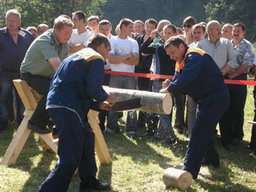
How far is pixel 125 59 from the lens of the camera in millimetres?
7355

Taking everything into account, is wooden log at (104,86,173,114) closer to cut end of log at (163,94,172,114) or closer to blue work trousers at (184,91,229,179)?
cut end of log at (163,94,172,114)

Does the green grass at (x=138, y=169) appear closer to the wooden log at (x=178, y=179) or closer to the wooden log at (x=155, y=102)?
the wooden log at (x=178, y=179)

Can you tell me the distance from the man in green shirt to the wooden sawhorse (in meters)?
0.11

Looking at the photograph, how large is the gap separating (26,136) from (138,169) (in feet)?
5.24

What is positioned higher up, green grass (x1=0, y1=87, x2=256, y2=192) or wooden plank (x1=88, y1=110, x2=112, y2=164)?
wooden plank (x1=88, y1=110, x2=112, y2=164)

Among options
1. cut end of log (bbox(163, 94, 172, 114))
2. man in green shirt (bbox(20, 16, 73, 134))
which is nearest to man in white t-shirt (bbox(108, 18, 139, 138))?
man in green shirt (bbox(20, 16, 73, 134))

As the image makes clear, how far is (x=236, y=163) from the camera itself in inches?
234

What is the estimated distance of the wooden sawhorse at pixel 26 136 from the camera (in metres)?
5.52

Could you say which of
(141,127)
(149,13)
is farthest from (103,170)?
(149,13)

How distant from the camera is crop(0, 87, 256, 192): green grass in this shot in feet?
15.9

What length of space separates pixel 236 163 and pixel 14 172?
3.12 meters

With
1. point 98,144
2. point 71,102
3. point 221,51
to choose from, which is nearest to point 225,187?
point 98,144

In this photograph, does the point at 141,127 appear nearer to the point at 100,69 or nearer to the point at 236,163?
the point at 236,163

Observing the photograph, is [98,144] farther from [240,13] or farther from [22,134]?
[240,13]
